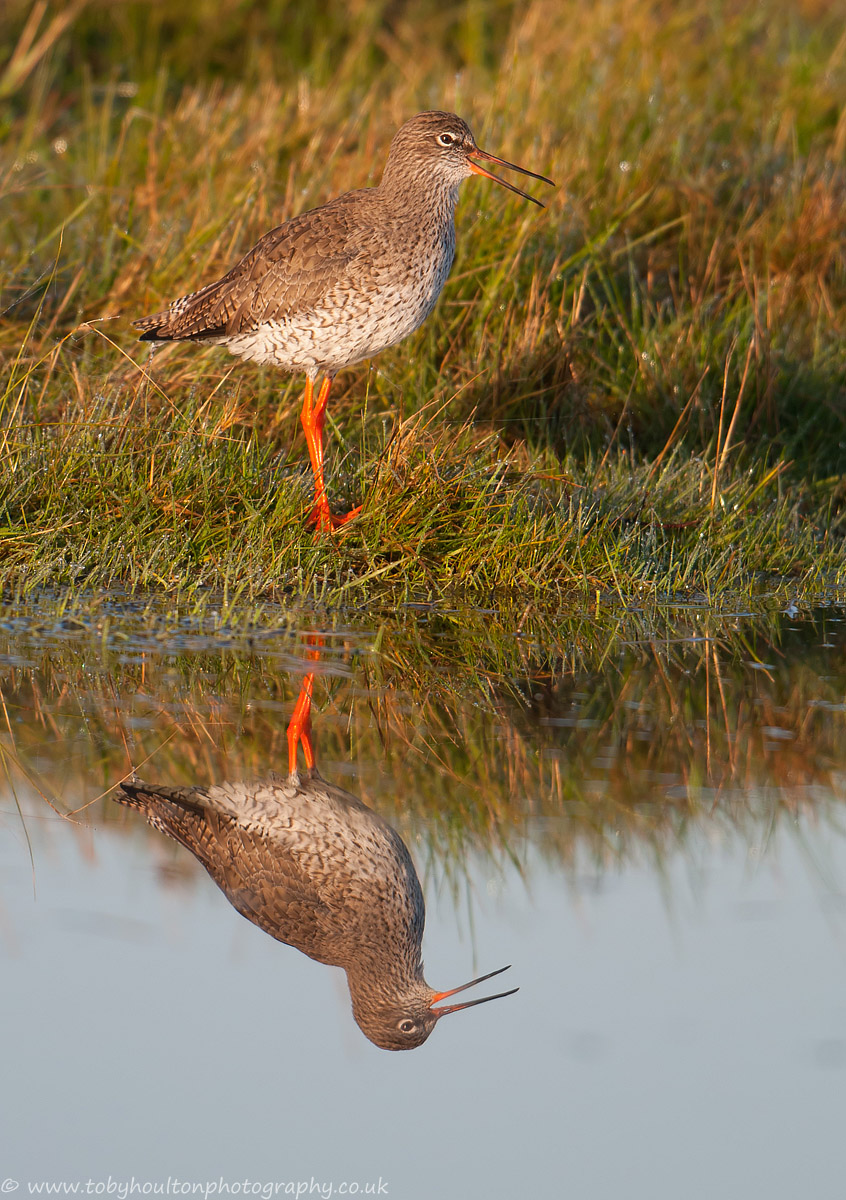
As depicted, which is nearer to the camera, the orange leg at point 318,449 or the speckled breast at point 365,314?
the orange leg at point 318,449

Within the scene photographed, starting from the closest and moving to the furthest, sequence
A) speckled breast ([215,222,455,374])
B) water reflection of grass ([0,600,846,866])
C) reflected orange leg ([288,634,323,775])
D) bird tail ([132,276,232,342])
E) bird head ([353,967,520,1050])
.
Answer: bird head ([353,967,520,1050]) < water reflection of grass ([0,600,846,866]) < reflected orange leg ([288,634,323,775]) < speckled breast ([215,222,455,374]) < bird tail ([132,276,232,342])

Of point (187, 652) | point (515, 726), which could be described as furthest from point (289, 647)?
point (515, 726)

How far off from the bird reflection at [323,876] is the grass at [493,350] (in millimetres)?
1550

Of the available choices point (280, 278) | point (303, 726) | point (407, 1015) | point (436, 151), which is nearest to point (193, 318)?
point (280, 278)

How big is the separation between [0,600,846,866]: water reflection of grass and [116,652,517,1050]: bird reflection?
0.09 metres

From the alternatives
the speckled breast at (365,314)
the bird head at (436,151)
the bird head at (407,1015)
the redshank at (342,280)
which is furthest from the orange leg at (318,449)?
the bird head at (407,1015)

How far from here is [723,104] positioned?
30.1 ft

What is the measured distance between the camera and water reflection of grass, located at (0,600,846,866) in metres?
3.78

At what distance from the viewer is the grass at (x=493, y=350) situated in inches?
219

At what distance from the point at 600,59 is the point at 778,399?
310 cm

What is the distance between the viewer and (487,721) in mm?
4375

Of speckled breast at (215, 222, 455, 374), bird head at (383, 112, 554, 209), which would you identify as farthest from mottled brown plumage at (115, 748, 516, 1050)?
bird head at (383, 112, 554, 209)

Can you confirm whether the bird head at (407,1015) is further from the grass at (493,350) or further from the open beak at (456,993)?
the grass at (493,350)

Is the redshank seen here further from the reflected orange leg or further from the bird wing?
the reflected orange leg
